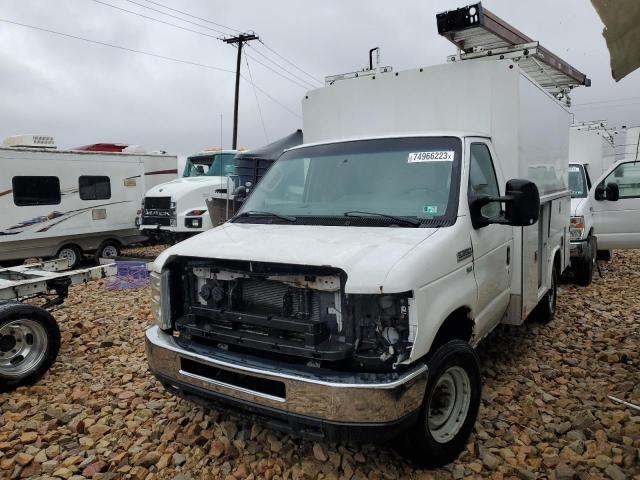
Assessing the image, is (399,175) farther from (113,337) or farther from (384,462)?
(113,337)

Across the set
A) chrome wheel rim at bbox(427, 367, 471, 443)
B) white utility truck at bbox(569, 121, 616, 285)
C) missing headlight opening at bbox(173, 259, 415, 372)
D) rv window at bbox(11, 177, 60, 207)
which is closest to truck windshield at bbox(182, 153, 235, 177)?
rv window at bbox(11, 177, 60, 207)

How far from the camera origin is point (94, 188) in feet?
40.2

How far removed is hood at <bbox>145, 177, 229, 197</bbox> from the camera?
11.9m

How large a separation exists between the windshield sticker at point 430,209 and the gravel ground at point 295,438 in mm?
1608

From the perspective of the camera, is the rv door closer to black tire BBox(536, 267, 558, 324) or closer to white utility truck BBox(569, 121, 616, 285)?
white utility truck BBox(569, 121, 616, 285)

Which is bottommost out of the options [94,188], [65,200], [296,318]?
[296,318]

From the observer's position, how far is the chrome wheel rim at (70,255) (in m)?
11.8

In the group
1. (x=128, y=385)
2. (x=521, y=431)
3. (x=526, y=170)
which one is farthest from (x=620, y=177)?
(x=128, y=385)

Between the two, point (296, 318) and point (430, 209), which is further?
point (430, 209)

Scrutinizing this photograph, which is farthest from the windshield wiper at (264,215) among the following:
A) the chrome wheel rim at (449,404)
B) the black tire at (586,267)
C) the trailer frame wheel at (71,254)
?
the trailer frame wheel at (71,254)

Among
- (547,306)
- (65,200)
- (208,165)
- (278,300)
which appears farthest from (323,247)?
(208,165)

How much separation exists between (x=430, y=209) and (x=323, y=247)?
930 millimetres

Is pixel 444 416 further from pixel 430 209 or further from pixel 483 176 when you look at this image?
pixel 483 176

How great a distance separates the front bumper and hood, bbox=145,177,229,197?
918 cm
